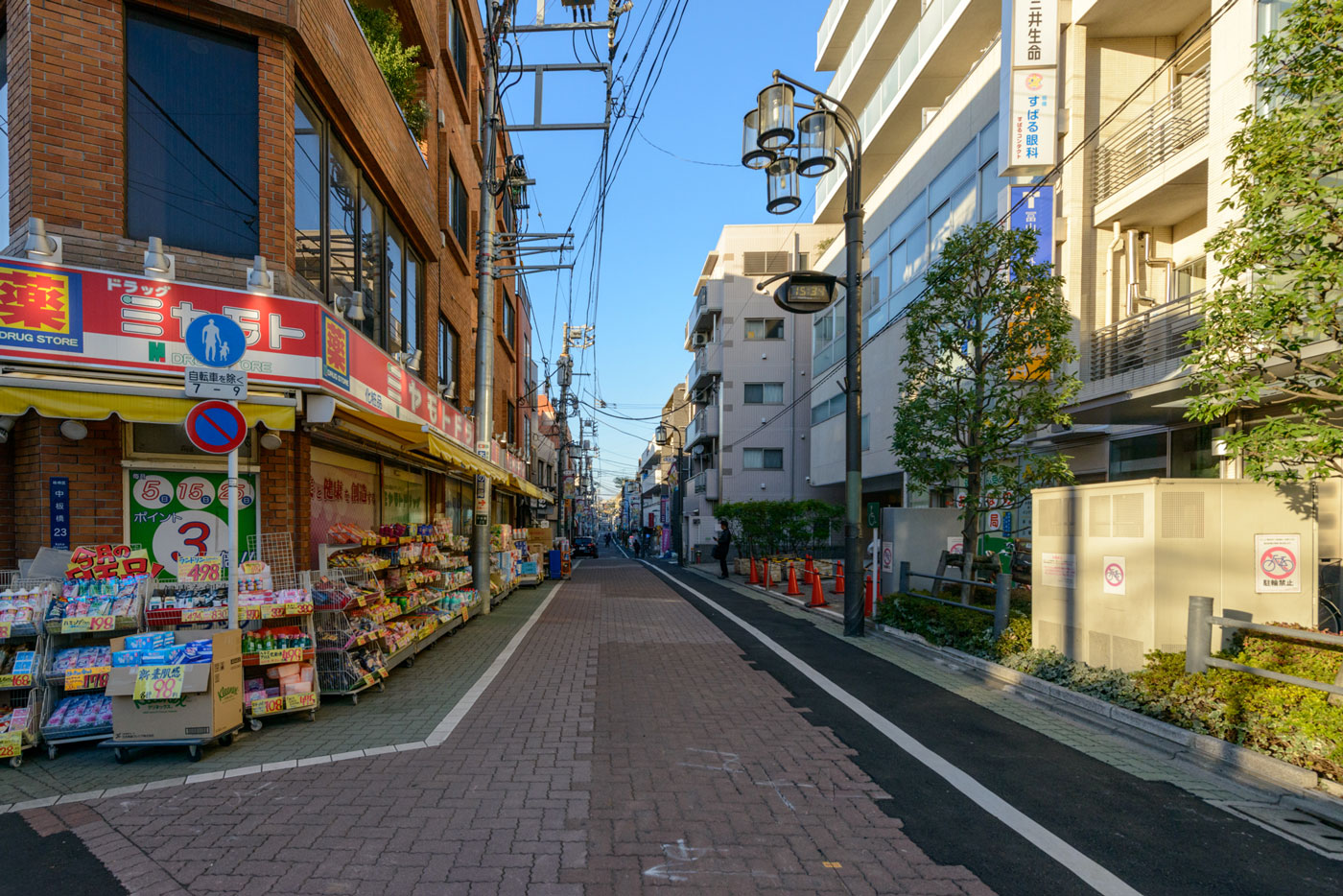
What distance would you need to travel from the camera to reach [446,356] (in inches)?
670

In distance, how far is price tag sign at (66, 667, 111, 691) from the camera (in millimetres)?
5570

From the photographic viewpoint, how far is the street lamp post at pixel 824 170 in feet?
36.2

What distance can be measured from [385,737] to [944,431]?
8676 mm

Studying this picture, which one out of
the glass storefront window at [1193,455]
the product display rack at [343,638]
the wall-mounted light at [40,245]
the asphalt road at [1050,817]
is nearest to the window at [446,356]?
the product display rack at [343,638]

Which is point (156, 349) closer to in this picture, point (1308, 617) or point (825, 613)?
point (1308, 617)

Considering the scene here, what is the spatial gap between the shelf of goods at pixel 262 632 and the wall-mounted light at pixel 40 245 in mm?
2987

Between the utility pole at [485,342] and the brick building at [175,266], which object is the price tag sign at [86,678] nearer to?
the brick building at [175,266]

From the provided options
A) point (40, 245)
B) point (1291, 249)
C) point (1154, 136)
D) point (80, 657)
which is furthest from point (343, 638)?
point (1154, 136)

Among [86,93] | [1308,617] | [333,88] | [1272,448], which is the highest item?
[333,88]

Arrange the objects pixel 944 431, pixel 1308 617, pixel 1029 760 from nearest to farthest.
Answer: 1. pixel 1029 760
2. pixel 1308 617
3. pixel 944 431

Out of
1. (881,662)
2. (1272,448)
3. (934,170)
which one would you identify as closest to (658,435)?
(934,170)

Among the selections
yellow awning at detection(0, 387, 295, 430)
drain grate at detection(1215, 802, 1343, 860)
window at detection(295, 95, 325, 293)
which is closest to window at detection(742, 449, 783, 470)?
window at detection(295, 95, 325, 293)

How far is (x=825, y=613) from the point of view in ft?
48.5

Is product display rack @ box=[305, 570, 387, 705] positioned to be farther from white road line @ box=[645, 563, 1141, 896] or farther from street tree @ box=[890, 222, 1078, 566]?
street tree @ box=[890, 222, 1078, 566]
